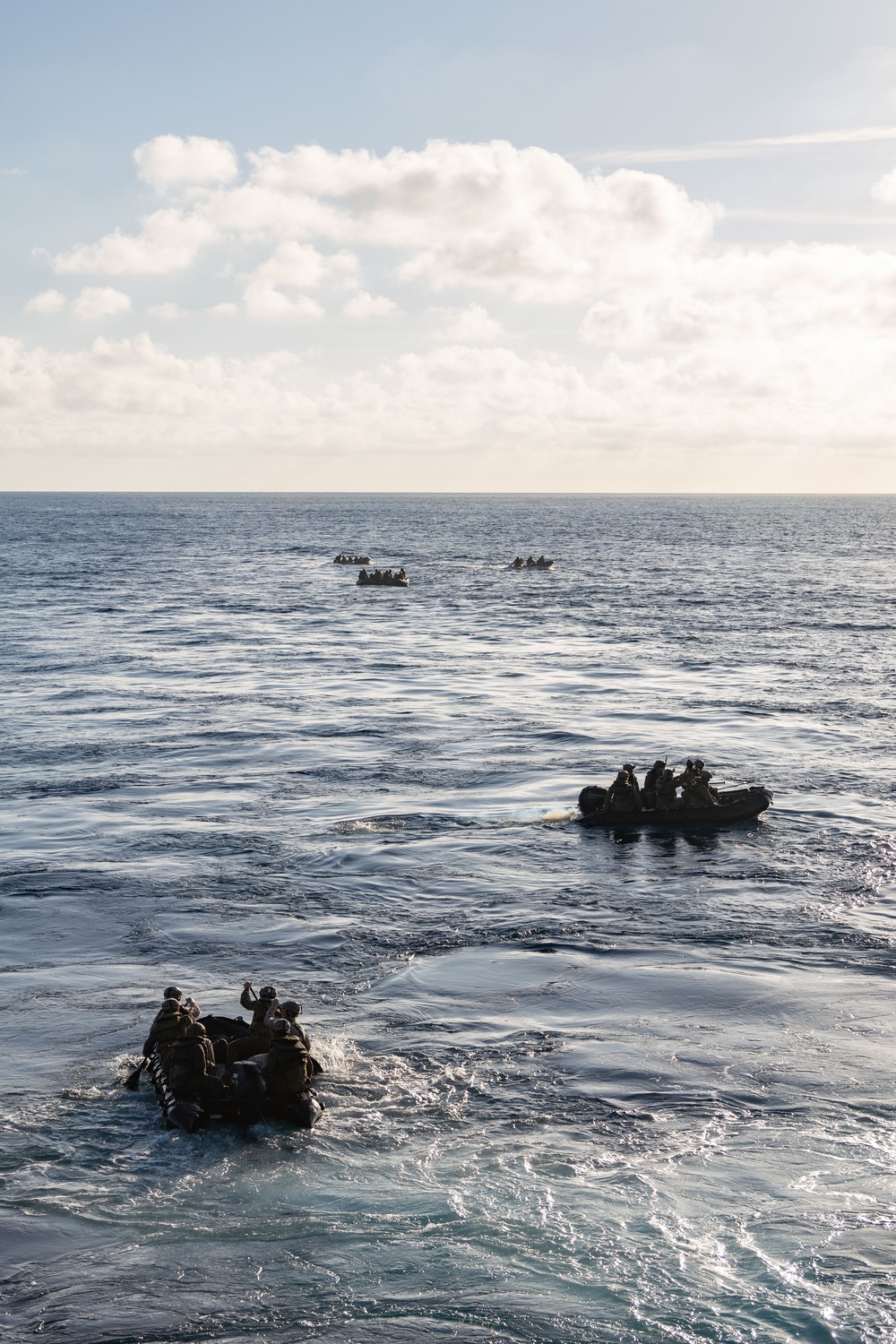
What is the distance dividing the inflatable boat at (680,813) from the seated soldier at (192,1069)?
52.7 ft

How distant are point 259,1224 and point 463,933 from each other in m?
9.88

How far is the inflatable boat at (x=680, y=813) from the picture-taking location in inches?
1224

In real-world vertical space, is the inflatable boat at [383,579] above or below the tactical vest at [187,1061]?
above

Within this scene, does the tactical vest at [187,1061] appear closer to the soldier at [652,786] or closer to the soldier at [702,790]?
the soldier at [652,786]

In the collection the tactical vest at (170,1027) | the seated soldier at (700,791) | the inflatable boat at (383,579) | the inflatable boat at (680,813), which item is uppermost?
the inflatable boat at (383,579)

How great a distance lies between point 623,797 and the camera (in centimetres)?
3106

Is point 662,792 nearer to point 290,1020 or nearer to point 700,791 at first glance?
point 700,791

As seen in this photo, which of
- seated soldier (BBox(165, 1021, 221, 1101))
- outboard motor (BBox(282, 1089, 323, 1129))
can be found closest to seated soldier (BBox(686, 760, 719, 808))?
outboard motor (BBox(282, 1089, 323, 1129))

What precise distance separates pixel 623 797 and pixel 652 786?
3.40 feet

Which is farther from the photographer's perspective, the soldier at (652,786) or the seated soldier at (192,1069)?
the soldier at (652,786)

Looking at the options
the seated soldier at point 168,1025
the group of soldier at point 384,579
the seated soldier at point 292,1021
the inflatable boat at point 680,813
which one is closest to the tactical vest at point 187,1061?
the seated soldier at point 168,1025

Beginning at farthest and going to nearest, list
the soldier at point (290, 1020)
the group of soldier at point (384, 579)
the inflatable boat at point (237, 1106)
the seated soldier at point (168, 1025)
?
the group of soldier at point (384, 579)
the seated soldier at point (168, 1025)
the soldier at point (290, 1020)
the inflatable boat at point (237, 1106)

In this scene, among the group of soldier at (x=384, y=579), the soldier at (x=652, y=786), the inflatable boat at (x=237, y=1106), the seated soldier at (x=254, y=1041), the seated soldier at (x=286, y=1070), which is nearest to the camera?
the inflatable boat at (x=237, y=1106)

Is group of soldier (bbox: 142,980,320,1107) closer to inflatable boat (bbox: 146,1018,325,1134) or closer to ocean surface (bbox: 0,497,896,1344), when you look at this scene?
inflatable boat (bbox: 146,1018,325,1134)
